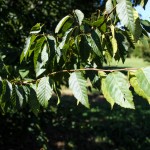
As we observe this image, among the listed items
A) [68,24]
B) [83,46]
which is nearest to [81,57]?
[83,46]

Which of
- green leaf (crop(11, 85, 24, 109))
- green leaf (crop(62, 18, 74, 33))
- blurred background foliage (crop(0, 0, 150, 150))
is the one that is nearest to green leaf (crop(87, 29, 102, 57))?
green leaf (crop(62, 18, 74, 33))

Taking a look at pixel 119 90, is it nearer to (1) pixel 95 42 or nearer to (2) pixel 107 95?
(2) pixel 107 95

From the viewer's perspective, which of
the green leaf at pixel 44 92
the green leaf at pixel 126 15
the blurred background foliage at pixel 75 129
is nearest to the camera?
the green leaf at pixel 126 15

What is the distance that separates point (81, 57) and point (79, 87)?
31 cm

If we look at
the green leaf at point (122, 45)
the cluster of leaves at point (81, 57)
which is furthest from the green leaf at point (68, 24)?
the green leaf at point (122, 45)

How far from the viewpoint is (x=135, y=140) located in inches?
306

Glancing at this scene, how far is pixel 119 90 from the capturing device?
1.73 m

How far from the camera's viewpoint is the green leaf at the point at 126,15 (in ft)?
5.81

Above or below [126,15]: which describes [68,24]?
below

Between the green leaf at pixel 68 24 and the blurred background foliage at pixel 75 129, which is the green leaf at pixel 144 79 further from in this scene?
the blurred background foliage at pixel 75 129

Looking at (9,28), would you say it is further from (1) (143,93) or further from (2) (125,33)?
(1) (143,93)

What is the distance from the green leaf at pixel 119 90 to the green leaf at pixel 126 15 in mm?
Answer: 267

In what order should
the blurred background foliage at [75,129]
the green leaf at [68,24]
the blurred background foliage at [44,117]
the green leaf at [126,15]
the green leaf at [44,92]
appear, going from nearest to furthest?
the green leaf at [126,15] → the green leaf at [44,92] → the green leaf at [68,24] → the blurred background foliage at [44,117] → the blurred background foliage at [75,129]

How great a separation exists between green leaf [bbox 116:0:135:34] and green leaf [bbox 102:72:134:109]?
27 cm
